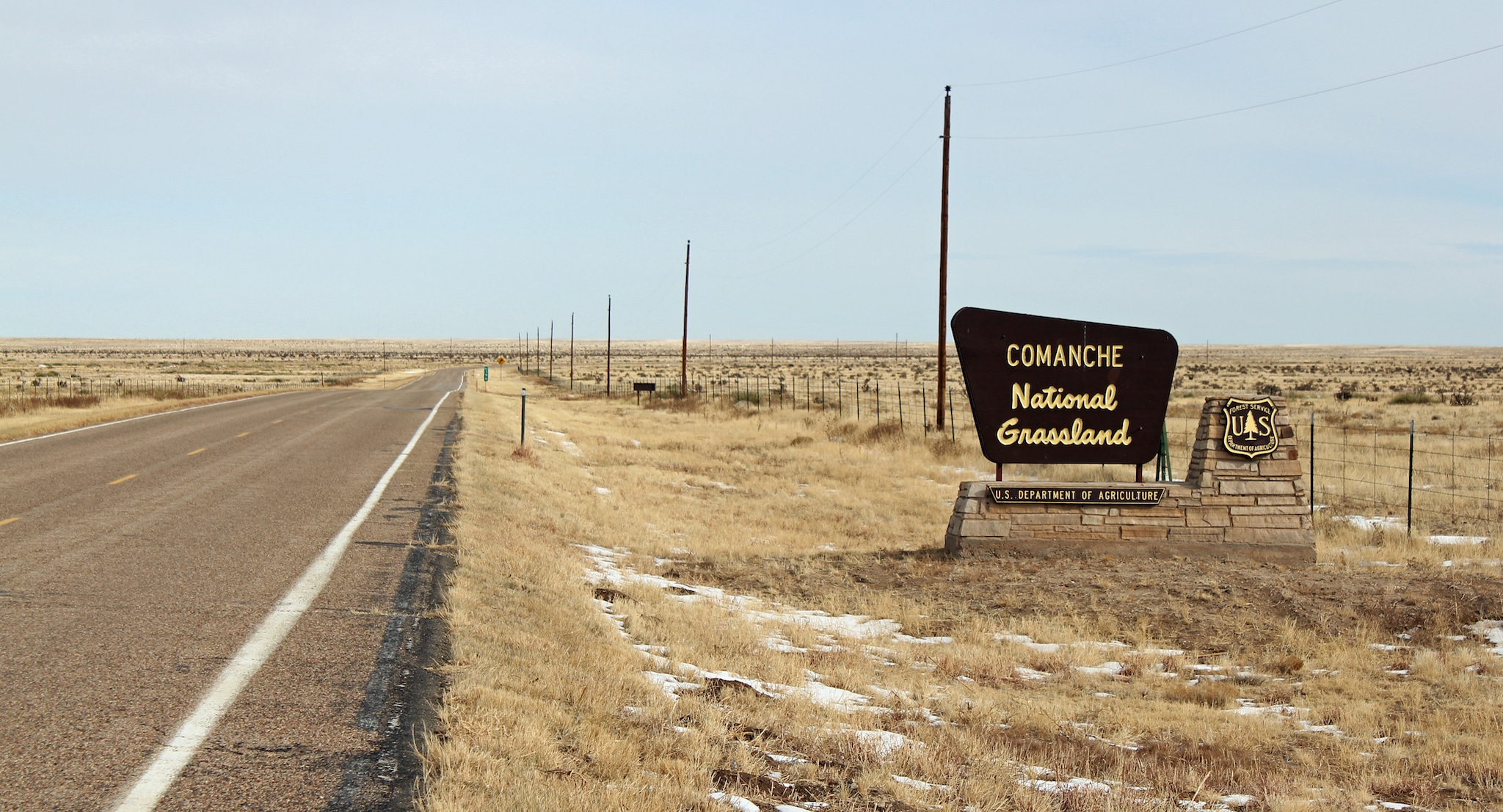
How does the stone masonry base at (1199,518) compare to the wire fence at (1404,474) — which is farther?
the wire fence at (1404,474)

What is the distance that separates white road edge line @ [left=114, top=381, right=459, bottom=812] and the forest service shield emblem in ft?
35.2

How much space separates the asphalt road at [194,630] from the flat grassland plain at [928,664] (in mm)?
557

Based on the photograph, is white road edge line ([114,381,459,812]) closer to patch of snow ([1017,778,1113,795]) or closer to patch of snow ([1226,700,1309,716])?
patch of snow ([1017,778,1113,795])

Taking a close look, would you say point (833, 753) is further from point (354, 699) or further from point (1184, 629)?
point (1184, 629)

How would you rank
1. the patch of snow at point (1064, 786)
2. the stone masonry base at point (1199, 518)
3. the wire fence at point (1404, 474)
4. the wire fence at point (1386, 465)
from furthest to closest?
1. the wire fence at point (1386, 465)
2. the wire fence at point (1404, 474)
3. the stone masonry base at point (1199, 518)
4. the patch of snow at point (1064, 786)

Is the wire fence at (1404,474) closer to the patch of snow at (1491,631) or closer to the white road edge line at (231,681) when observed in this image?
the patch of snow at (1491,631)

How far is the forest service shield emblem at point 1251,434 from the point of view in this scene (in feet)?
44.7

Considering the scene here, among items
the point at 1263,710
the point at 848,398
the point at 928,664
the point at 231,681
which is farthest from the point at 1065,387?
the point at 848,398

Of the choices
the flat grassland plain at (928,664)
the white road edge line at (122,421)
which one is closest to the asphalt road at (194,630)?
the flat grassland plain at (928,664)

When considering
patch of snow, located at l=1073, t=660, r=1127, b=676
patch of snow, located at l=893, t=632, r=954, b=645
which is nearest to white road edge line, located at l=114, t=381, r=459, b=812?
patch of snow, located at l=893, t=632, r=954, b=645

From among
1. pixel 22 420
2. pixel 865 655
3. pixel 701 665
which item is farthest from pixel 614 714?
pixel 22 420

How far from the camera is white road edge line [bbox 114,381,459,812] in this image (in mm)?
4422

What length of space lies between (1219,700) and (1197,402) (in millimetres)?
41865

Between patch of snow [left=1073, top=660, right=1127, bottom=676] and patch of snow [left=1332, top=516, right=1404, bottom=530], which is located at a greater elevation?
patch of snow [left=1332, top=516, right=1404, bottom=530]
